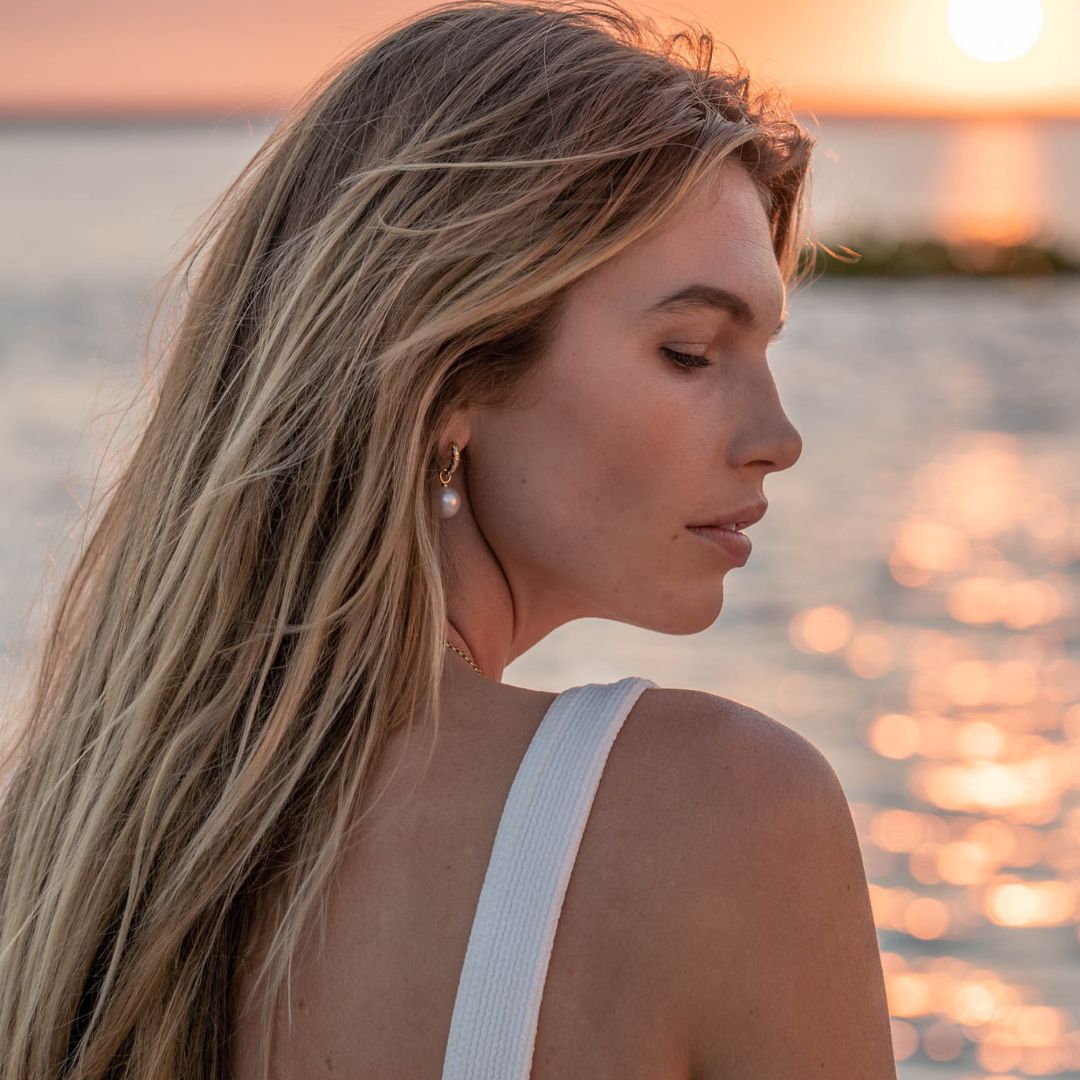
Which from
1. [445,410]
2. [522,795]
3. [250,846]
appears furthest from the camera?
[445,410]

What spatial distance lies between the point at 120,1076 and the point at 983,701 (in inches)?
224

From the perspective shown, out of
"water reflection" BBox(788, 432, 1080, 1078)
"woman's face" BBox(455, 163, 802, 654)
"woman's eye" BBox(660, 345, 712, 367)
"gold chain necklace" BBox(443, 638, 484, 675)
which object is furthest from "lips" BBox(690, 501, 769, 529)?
"water reflection" BBox(788, 432, 1080, 1078)

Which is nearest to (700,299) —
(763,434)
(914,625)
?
(763,434)

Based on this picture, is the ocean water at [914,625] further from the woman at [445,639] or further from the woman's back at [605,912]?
the woman's back at [605,912]

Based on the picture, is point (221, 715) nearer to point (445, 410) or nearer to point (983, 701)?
point (445, 410)

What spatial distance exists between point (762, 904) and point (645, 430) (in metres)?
0.48

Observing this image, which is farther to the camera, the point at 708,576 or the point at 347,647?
the point at 708,576

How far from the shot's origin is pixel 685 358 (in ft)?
4.80

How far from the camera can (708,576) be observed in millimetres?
1552

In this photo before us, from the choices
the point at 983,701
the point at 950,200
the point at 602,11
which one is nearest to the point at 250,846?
the point at 602,11

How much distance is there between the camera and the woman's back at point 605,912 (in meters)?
1.16

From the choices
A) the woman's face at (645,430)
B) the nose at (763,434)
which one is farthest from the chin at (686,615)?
the nose at (763,434)

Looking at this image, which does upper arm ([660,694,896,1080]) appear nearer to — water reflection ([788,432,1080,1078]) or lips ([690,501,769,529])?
lips ([690,501,769,529])

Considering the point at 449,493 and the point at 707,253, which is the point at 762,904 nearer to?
the point at 449,493
